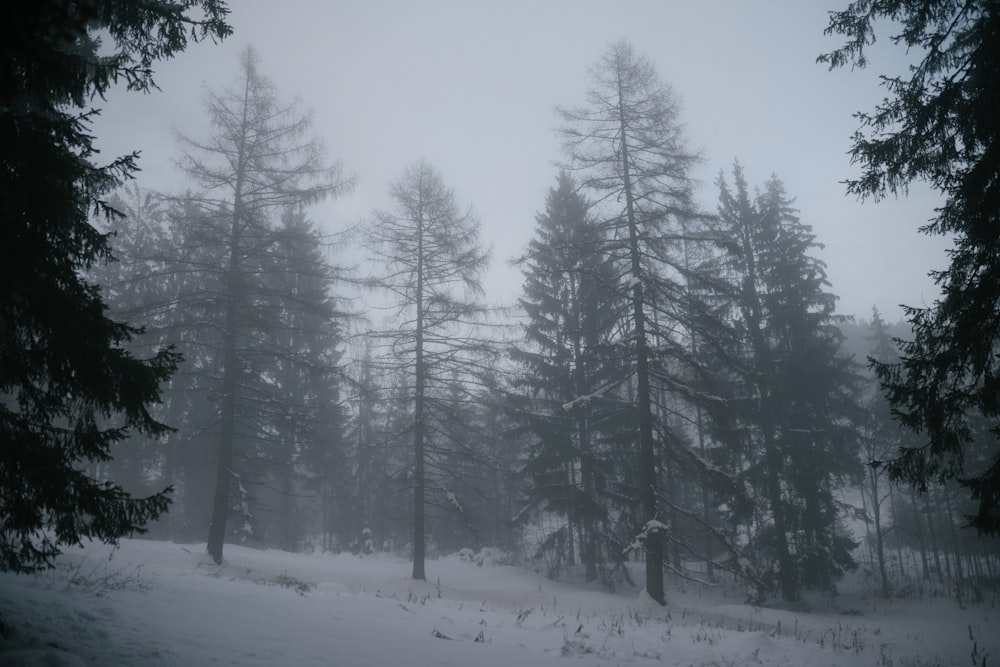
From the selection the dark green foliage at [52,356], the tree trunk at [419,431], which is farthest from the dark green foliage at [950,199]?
the tree trunk at [419,431]

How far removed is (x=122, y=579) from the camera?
752cm

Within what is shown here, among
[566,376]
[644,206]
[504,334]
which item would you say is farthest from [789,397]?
[504,334]

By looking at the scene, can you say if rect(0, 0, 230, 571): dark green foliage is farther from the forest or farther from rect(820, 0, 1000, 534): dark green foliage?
rect(820, 0, 1000, 534): dark green foliage

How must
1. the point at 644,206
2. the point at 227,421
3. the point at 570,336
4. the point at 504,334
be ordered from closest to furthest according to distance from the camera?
the point at 227,421
the point at 644,206
the point at 504,334
the point at 570,336

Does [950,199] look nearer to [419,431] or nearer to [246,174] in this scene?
[419,431]

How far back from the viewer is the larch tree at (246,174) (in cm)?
1434

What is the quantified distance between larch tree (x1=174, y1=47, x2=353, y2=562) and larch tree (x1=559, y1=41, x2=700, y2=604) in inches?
313

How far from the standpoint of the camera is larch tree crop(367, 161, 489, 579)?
16.6 m

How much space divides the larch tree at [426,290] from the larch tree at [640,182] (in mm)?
4816

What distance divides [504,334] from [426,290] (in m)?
3.23

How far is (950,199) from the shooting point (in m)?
8.21

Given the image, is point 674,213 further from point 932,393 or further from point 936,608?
point 936,608

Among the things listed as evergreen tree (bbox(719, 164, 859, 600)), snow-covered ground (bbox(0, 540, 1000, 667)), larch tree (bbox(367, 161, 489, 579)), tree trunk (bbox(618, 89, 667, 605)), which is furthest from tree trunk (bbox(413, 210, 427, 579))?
evergreen tree (bbox(719, 164, 859, 600))

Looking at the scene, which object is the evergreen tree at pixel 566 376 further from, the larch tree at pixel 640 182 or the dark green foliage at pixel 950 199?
the dark green foliage at pixel 950 199
